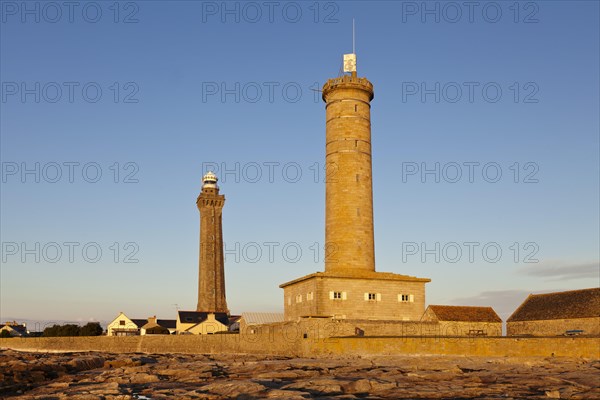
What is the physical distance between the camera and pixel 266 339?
34219 mm

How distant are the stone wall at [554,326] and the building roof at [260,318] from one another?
55.5 feet

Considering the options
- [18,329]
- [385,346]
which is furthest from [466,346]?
[18,329]

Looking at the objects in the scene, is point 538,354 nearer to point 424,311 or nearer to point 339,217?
point 424,311

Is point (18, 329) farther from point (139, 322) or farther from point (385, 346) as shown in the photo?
point (385, 346)

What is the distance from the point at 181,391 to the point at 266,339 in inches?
701

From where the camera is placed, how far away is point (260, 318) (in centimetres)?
4872

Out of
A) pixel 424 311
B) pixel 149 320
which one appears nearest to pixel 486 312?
pixel 424 311

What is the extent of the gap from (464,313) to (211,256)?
135 feet

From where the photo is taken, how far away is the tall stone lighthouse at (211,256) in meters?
74.3

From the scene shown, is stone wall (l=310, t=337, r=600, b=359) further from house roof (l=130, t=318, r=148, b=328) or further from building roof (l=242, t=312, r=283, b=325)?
house roof (l=130, t=318, r=148, b=328)

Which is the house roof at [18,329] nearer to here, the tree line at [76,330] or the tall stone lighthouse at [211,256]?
the tree line at [76,330]

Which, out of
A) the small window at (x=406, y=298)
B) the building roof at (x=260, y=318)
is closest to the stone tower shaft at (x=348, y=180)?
the small window at (x=406, y=298)

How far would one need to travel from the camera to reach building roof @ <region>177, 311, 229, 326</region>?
6916 cm

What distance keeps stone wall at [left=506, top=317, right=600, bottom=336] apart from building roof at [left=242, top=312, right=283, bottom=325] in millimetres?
16914
